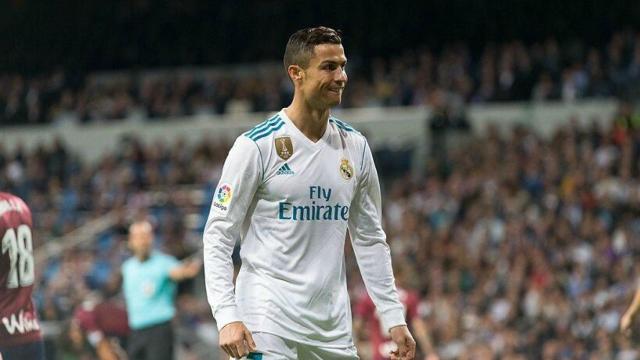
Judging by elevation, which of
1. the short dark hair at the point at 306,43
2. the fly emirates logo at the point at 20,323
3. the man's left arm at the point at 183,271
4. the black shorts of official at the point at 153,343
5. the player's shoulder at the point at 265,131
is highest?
the short dark hair at the point at 306,43

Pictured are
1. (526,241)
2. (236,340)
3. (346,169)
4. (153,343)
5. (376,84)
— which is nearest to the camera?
(236,340)

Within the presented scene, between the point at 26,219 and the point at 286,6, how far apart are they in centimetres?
2140

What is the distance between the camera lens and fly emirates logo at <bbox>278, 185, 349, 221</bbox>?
5.50m

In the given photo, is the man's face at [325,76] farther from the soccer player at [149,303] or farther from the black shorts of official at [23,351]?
the soccer player at [149,303]

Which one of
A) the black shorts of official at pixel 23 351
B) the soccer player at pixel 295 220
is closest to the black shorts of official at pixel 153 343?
the black shorts of official at pixel 23 351

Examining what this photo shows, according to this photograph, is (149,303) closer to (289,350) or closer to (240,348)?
(289,350)

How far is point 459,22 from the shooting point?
2531cm

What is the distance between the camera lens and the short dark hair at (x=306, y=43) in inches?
216

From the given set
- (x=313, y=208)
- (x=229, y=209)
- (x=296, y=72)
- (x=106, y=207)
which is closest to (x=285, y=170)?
(x=313, y=208)

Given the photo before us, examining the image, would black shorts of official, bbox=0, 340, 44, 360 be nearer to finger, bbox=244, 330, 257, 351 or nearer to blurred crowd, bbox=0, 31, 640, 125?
finger, bbox=244, 330, 257, 351

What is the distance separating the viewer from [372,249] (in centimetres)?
579

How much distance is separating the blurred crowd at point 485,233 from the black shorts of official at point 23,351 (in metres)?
7.46

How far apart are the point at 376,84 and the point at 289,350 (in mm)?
18031

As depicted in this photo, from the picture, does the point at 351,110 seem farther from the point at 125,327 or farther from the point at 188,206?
the point at 125,327
